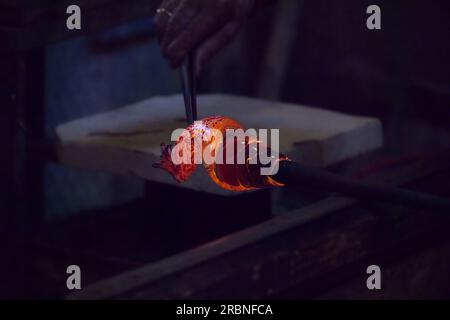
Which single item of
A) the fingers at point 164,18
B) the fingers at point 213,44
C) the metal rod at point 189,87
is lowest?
the metal rod at point 189,87

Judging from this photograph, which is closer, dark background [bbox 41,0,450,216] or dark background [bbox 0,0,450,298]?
dark background [bbox 0,0,450,298]

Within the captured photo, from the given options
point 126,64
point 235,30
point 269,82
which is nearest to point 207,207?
point 235,30

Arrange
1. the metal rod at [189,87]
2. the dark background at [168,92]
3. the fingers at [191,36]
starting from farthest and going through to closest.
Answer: the dark background at [168,92] → the fingers at [191,36] → the metal rod at [189,87]

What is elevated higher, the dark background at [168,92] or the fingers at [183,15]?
the fingers at [183,15]

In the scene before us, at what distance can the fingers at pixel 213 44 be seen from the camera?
324 centimetres

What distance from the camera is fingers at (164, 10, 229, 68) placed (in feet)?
9.04

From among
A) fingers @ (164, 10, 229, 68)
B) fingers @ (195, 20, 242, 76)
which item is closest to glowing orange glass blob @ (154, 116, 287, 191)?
fingers @ (164, 10, 229, 68)

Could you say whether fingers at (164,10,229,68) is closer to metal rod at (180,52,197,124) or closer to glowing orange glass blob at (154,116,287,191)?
metal rod at (180,52,197,124)

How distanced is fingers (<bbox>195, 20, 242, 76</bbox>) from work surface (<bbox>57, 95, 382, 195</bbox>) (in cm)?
26

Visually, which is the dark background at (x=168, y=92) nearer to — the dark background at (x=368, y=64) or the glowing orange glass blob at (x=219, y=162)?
the dark background at (x=368, y=64)

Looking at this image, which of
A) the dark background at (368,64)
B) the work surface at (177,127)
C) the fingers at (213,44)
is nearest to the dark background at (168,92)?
the dark background at (368,64)

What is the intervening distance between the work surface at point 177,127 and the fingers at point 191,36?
0.44m

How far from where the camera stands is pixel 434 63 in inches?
219
